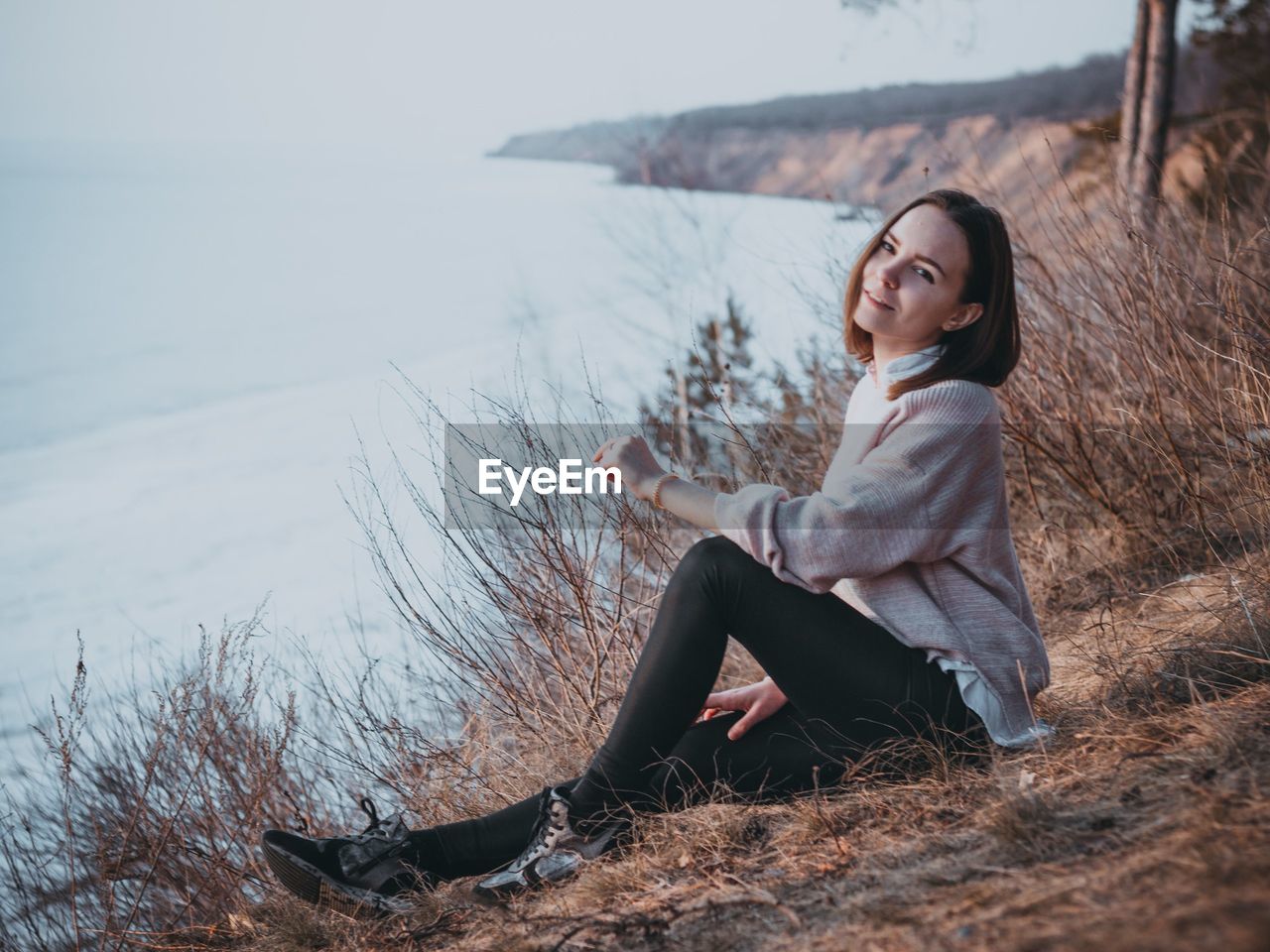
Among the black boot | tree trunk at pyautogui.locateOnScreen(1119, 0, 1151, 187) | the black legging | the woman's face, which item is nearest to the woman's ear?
the woman's face

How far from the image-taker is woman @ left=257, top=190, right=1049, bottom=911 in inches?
72.2

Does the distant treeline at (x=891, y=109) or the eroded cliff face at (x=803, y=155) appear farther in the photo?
the distant treeline at (x=891, y=109)

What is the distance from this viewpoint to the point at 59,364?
18.7 metres

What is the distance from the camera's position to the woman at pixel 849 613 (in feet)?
6.01

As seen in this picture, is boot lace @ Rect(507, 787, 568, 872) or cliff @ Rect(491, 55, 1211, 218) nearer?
boot lace @ Rect(507, 787, 568, 872)

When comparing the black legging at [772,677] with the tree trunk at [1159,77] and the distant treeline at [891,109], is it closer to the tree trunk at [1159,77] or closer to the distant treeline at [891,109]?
the tree trunk at [1159,77]

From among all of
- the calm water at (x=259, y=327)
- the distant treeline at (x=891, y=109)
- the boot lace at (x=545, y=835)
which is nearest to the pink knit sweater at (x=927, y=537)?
the boot lace at (x=545, y=835)

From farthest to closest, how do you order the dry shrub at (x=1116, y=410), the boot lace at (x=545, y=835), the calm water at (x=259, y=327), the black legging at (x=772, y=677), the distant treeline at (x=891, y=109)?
the distant treeline at (x=891, y=109), the calm water at (x=259, y=327), the dry shrub at (x=1116, y=410), the boot lace at (x=545, y=835), the black legging at (x=772, y=677)

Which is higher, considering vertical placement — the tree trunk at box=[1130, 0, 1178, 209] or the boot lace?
the tree trunk at box=[1130, 0, 1178, 209]

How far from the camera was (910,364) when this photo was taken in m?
1.99

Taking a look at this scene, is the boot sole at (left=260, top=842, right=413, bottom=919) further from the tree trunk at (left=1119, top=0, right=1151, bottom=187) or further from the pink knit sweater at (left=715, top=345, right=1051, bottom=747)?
the tree trunk at (left=1119, top=0, right=1151, bottom=187)

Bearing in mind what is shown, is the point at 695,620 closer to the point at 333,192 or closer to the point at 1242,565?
the point at 1242,565

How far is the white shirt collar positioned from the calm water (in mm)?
2310

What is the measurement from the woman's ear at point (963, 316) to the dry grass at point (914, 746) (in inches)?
28.7
